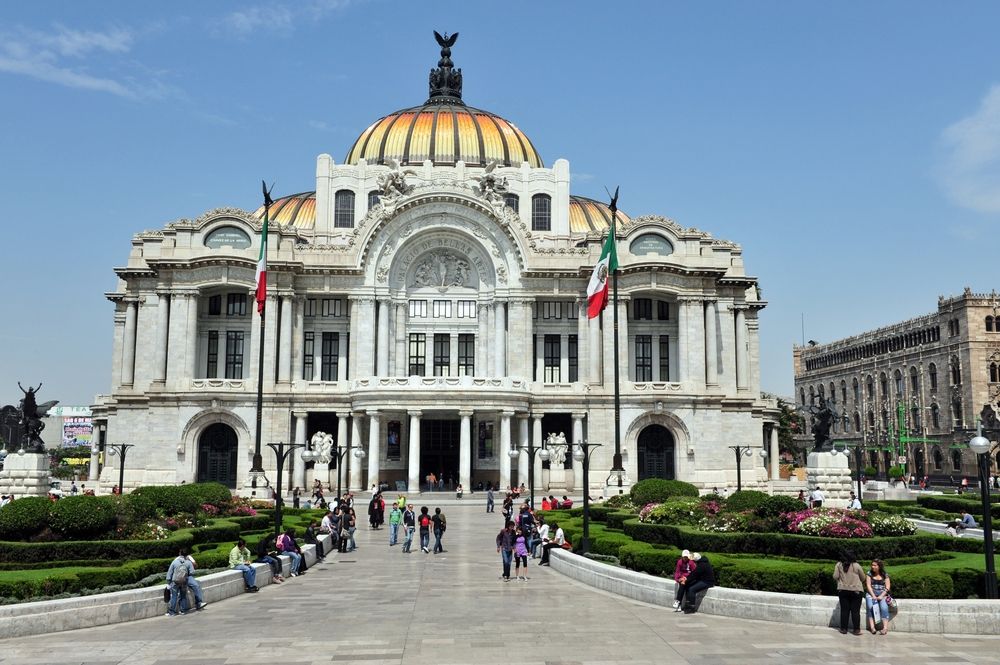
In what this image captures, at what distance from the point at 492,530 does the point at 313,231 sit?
4674 cm

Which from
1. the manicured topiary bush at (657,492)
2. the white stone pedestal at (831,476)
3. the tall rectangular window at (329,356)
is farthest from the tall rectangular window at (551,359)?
the white stone pedestal at (831,476)

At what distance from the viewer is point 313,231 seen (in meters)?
84.0

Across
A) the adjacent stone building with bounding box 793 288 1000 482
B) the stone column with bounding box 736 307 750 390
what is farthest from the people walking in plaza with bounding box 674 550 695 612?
the adjacent stone building with bounding box 793 288 1000 482

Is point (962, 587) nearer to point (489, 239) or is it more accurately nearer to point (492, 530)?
point (492, 530)

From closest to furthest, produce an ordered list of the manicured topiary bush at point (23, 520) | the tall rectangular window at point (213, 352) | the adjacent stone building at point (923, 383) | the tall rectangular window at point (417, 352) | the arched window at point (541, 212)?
1. the manicured topiary bush at point (23, 520)
2. the tall rectangular window at point (213, 352)
3. the tall rectangular window at point (417, 352)
4. the arched window at point (541, 212)
5. the adjacent stone building at point (923, 383)

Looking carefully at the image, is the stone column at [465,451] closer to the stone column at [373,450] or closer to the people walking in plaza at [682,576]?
the stone column at [373,450]

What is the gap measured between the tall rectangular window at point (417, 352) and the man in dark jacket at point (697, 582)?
54.5 m

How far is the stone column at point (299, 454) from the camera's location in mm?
70312

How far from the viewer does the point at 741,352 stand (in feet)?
256

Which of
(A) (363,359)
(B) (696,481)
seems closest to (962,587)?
(B) (696,481)

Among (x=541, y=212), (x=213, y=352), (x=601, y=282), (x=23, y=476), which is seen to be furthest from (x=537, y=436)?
(x=23, y=476)

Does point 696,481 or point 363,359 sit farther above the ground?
point 363,359

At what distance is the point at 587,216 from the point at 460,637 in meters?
75.2

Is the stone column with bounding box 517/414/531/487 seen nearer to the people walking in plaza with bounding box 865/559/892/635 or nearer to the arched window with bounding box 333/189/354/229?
the arched window with bounding box 333/189/354/229
